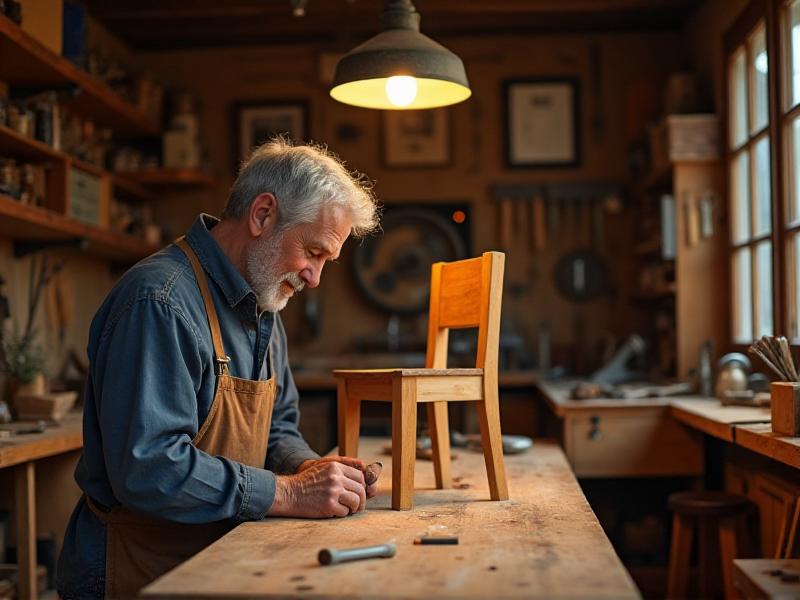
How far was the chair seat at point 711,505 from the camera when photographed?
12.0 ft

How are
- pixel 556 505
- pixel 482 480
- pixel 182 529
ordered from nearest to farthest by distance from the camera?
pixel 182 529, pixel 556 505, pixel 482 480

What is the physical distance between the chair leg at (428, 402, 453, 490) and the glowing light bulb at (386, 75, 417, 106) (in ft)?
3.37

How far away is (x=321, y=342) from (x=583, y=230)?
1.96 meters

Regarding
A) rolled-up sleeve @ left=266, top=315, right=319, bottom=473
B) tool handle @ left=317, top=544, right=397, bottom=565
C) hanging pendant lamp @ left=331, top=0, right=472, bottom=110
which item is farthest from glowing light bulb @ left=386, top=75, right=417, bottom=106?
tool handle @ left=317, top=544, right=397, bottom=565

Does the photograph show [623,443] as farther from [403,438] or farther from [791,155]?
[403,438]

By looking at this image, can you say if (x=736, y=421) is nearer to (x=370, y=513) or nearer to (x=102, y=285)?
(x=370, y=513)

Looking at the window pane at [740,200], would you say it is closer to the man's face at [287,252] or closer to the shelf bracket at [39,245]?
the man's face at [287,252]

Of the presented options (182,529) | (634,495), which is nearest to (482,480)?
(182,529)

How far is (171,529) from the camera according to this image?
7.34 feet

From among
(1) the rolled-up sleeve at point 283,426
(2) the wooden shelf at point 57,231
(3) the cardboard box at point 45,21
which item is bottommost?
(1) the rolled-up sleeve at point 283,426

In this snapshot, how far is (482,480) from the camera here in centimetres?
285

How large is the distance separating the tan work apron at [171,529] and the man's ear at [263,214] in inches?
6.9

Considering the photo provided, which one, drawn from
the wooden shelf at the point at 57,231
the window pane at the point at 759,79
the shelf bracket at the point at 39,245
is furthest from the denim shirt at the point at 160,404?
the window pane at the point at 759,79

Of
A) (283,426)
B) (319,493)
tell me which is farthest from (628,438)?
(319,493)
